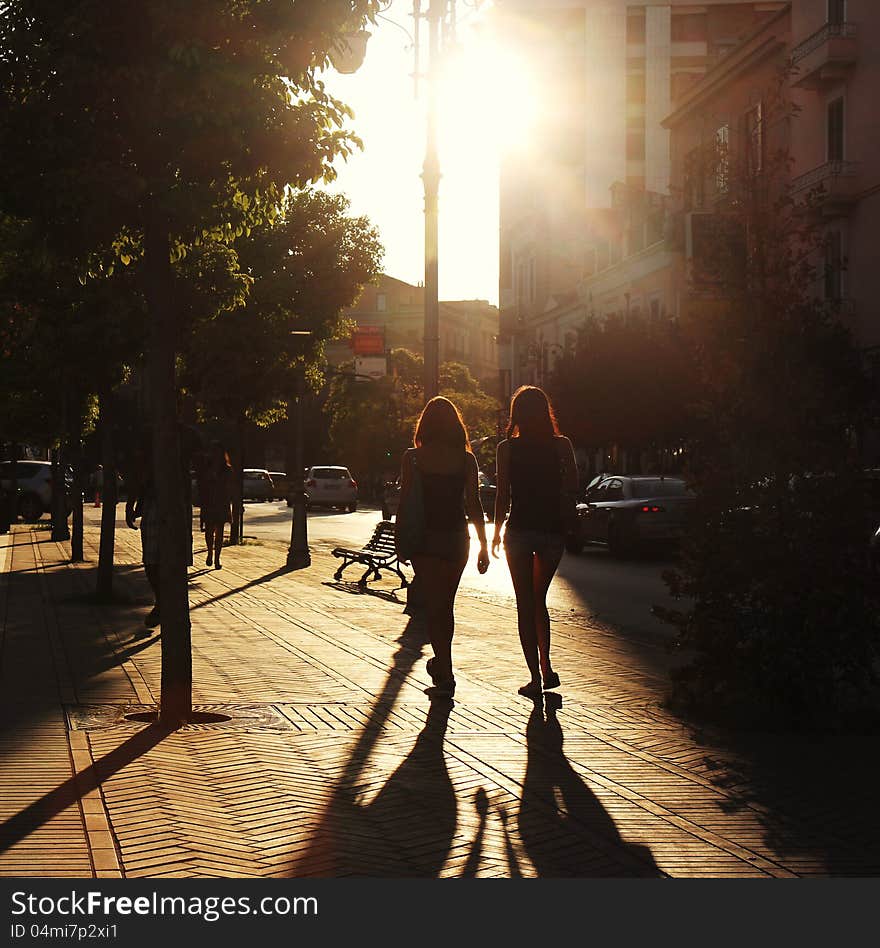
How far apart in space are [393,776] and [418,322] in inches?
4672

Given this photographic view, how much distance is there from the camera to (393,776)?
6648 mm

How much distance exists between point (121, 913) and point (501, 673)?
5.97m

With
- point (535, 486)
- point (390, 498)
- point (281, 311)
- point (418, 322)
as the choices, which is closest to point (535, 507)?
point (535, 486)

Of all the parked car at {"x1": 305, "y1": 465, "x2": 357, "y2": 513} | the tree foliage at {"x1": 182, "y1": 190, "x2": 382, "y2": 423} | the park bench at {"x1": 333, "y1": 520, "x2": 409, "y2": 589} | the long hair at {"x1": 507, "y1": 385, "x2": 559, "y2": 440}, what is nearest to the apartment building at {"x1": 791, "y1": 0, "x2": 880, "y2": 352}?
the tree foliage at {"x1": 182, "y1": 190, "x2": 382, "y2": 423}

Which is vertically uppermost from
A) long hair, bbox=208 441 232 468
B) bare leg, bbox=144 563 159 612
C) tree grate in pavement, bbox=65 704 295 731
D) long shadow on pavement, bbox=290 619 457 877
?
long hair, bbox=208 441 232 468

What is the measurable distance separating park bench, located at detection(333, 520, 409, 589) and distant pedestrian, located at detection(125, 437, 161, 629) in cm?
450

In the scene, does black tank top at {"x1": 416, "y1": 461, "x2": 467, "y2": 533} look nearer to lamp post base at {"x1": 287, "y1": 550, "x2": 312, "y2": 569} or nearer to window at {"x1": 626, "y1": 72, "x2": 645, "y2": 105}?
lamp post base at {"x1": 287, "y1": 550, "x2": 312, "y2": 569}

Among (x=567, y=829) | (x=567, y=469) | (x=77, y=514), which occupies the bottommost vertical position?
(x=567, y=829)

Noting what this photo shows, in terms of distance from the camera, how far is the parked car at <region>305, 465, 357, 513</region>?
177 ft

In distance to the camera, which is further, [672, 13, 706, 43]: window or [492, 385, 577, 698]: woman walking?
[672, 13, 706, 43]: window

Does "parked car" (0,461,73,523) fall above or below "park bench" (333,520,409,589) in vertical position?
above

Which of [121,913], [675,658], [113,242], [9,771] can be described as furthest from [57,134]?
[675,658]

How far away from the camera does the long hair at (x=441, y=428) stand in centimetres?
948

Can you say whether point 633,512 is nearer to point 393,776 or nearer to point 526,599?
point 526,599
